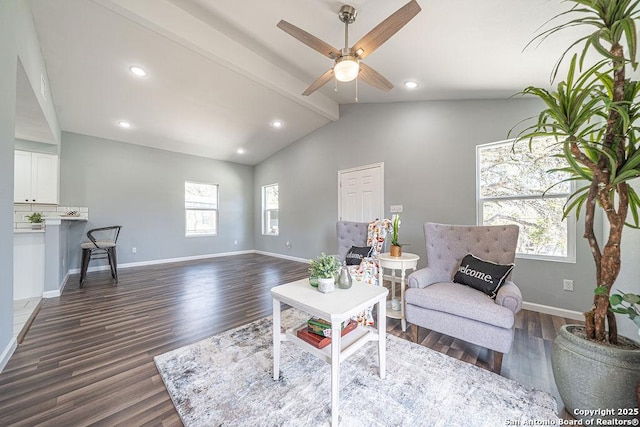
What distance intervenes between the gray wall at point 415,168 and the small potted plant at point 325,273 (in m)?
2.53

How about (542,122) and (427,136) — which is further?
(427,136)

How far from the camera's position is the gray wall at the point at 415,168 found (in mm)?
2809

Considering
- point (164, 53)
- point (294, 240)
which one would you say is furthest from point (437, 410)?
point (294, 240)

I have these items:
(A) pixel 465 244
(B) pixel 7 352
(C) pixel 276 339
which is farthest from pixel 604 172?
(B) pixel 7 352

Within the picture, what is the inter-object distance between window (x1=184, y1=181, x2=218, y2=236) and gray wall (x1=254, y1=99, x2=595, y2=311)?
6.76 feet

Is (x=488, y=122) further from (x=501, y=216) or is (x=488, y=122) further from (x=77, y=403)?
(x=77, y=403)

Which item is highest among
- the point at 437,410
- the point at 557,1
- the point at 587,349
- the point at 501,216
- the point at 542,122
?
the point at 557,1

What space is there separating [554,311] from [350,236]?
7.99 ft

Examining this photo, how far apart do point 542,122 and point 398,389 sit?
178cm

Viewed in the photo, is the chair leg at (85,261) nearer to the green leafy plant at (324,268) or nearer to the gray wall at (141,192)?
the gray wall at (141,192)

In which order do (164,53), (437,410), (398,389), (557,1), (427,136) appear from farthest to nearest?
(427,136)
(164,53)
(557,1)
(398,389)
(437,410)

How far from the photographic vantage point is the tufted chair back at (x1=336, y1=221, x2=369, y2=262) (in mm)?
3438

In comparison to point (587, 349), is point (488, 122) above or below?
above

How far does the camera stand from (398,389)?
1547 mm
